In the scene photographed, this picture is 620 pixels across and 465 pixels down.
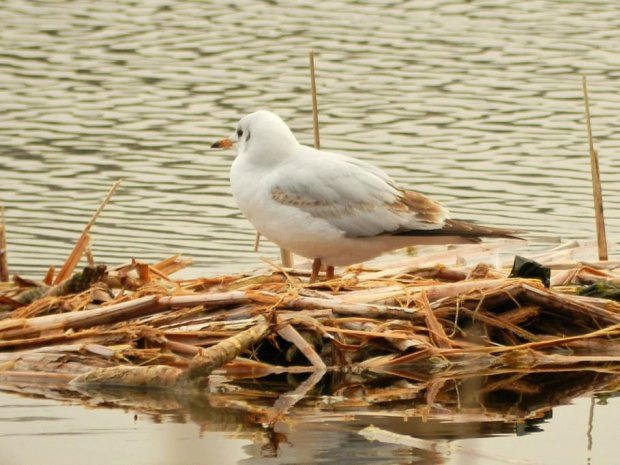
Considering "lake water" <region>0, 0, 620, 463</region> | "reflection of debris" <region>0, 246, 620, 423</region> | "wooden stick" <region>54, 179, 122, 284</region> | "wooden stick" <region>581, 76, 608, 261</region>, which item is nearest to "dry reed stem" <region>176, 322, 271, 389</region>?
"reflection of debris" <region>0, 246, 620, 423</region>

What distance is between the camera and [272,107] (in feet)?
51.8

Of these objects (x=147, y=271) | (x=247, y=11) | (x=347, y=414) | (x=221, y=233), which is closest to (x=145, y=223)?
(x=221, y=233)

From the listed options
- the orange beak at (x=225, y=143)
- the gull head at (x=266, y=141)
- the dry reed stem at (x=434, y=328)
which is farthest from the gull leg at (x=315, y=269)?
the dry reed stem at (x=434, y=328)

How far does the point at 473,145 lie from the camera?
1435cm

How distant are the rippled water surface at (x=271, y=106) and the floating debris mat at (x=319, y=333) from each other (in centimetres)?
337

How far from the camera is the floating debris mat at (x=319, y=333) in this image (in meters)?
6.58

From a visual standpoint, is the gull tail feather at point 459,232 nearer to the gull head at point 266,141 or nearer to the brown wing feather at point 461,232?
the brown wing feather at point 461,232

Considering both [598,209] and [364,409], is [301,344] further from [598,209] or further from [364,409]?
[598,209]

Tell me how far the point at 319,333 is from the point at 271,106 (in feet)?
30.7

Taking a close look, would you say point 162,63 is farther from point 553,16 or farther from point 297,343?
point 297,343

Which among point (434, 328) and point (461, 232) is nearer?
point (434, 328)

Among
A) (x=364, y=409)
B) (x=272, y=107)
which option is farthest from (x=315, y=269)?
(x=272, y=107)

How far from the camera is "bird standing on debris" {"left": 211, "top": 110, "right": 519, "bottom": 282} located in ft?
25.9

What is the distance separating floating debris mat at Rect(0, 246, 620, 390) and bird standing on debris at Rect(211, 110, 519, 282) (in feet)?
1.75
